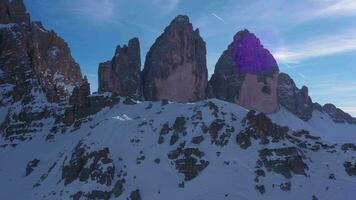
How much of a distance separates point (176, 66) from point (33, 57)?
3982 cm

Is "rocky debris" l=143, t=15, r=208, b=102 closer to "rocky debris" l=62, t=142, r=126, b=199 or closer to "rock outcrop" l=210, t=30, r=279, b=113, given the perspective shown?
"rock outcrop" l=210, t=30, r=279, b=113

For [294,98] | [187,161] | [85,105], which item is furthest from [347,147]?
[294,98]

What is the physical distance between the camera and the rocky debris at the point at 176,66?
151625 mm

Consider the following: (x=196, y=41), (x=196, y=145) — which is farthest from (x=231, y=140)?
(x=196, y=41)

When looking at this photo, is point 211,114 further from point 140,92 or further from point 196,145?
point 140,92

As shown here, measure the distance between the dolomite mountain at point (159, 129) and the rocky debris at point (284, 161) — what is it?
7.4 inches

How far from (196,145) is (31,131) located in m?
49.5

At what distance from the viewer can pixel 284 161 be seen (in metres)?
95.1

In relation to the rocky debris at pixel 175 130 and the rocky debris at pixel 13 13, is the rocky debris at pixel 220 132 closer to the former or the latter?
the rocky debris at pixel 175 130

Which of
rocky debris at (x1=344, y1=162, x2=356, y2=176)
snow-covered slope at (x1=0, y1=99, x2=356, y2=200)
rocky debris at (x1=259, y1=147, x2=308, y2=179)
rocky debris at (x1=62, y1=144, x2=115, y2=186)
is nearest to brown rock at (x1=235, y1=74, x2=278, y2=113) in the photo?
snow-covered slope at (x1=0, y1=99, x2=356, y2=200)

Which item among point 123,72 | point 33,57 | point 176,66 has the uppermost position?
point 33,57

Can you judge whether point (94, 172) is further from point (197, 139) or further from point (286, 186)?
point (286, 186)

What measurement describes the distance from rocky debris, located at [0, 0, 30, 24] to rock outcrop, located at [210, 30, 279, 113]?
59862 mm

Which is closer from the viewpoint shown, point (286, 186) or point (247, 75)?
point (286, 186)
